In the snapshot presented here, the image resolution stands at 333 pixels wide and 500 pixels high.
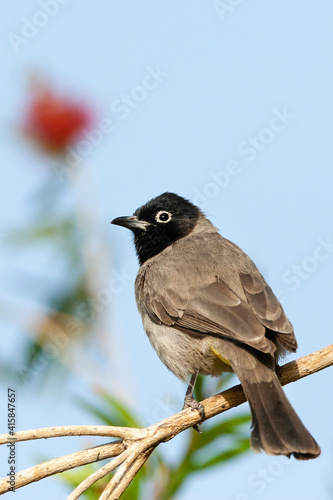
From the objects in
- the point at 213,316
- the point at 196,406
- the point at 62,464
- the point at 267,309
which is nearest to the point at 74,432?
the point at 62,464

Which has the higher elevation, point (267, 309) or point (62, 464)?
point (267, 309)

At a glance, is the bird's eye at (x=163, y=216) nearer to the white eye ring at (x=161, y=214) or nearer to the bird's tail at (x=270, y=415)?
the white eye ring at (x=161, y=214)

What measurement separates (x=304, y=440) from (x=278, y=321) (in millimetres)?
920

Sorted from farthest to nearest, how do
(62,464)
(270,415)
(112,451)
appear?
(270,415) < (112,451) < (62,464)

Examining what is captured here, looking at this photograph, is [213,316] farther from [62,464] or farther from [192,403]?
[62,464]

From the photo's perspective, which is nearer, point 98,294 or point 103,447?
point 103,447

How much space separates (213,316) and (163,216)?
159 centimetres

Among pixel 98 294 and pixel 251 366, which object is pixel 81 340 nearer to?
pixel 98 294

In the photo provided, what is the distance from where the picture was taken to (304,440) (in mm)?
3191

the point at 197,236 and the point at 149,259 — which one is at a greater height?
the point at 197,236

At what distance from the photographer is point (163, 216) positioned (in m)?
5.43

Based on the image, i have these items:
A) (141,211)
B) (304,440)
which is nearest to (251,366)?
(304,440)

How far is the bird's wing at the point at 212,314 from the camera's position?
3820mm

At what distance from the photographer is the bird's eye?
5406mm
